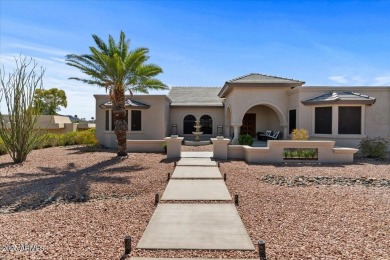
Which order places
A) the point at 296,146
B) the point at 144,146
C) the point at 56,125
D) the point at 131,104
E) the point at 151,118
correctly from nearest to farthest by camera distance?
the point at 296,146 < the point at 144,146 < the point at 131,104 < the point at 151,118 < the point at 56,125

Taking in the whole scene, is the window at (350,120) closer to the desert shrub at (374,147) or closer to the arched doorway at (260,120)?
the desert shrub at (374,147)

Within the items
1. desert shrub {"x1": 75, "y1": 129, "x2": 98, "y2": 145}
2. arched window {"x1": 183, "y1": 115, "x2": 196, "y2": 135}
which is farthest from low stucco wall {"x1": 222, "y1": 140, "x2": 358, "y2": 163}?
desert shrub {"x1": 75, "y1": 129, "x2": 98, "y2": 145}

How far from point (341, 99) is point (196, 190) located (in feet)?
43.2

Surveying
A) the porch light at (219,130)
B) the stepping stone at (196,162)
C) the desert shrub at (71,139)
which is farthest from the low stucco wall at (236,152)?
the desert shrub at (71,139)

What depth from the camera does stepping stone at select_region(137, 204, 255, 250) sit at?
16.0ft

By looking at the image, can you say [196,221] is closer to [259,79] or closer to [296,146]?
[296,146]

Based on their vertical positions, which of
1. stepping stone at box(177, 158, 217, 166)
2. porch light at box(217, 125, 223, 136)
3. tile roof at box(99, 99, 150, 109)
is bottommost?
stepping stone at box(177, 158, 217, 166)

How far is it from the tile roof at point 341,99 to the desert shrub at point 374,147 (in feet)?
8.21

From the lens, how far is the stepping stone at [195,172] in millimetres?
10688

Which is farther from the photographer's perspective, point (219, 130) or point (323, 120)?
point (219, 130)

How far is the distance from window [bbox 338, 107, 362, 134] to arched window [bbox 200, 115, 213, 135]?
13.1 meters

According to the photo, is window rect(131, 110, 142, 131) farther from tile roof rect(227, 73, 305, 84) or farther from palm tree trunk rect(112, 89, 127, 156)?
tile roof rect(227, 73, 305, 84)

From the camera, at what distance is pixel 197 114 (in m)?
27.5

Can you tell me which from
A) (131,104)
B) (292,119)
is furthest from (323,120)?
(131,104)
